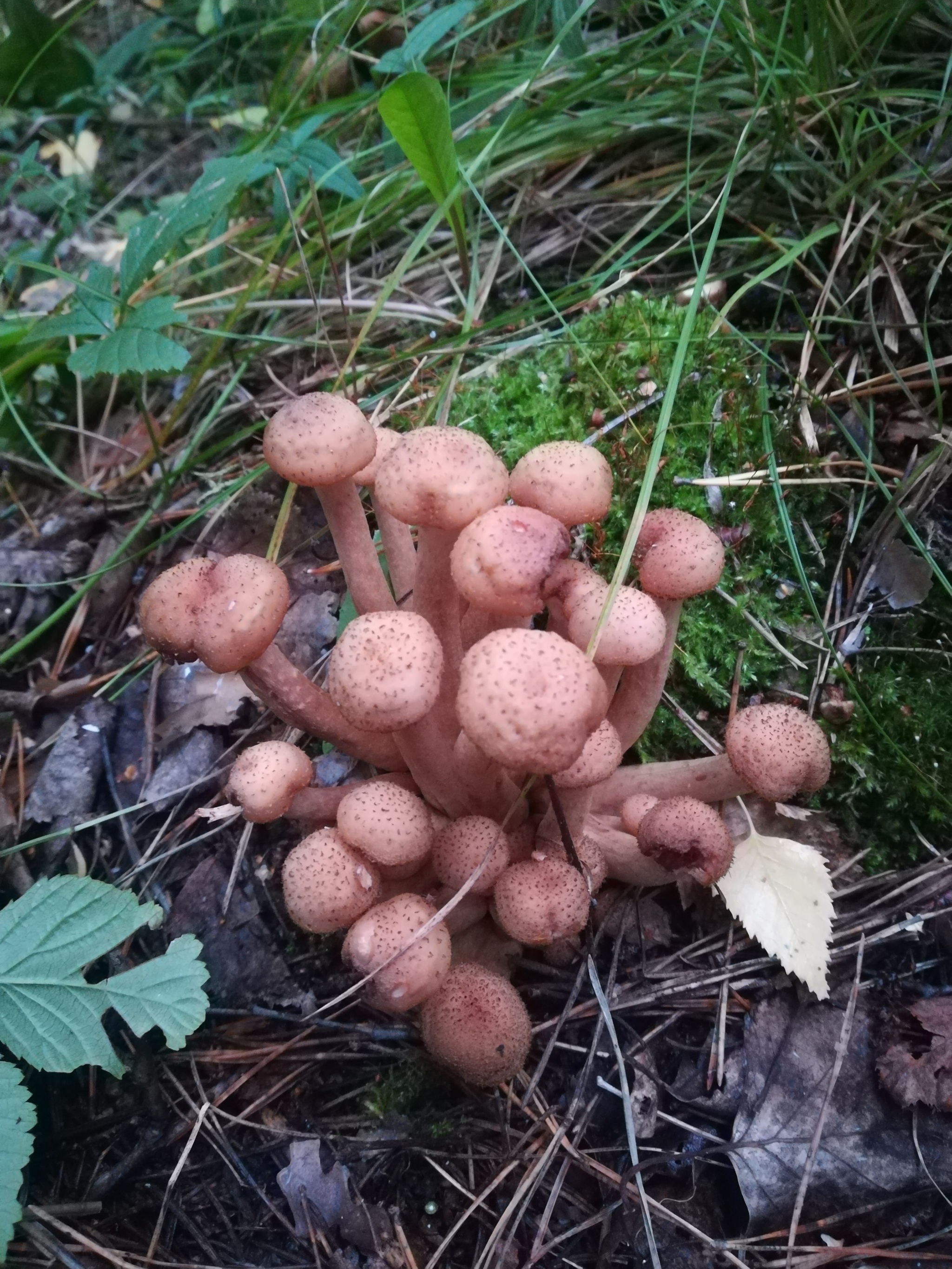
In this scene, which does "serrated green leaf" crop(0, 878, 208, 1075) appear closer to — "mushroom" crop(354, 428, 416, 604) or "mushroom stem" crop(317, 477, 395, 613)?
"mushroom stem" crop(317, 477, 395, 613)

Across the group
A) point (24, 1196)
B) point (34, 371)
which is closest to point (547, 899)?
point (24, 1196)

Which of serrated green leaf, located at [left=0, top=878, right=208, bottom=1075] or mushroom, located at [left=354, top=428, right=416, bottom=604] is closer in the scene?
serrated green leaf, located at [left=0, top=878, right=208, bottom=1075]

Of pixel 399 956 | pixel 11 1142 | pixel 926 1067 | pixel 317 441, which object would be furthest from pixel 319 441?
pixel 926 1067

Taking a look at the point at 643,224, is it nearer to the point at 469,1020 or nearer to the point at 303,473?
the point at 303,473

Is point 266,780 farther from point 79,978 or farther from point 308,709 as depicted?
point 79,978

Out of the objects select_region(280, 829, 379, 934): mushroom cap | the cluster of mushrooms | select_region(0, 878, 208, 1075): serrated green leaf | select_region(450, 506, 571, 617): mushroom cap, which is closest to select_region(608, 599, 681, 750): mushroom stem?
the cluster of mushrooms
